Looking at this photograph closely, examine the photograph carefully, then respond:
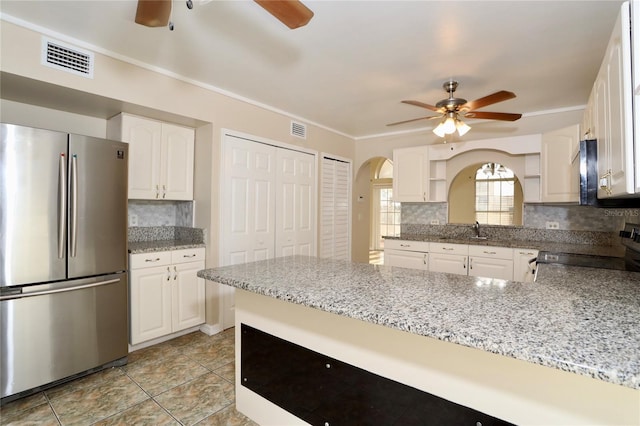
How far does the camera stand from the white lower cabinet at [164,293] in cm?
279

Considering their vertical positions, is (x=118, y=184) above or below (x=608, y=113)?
below

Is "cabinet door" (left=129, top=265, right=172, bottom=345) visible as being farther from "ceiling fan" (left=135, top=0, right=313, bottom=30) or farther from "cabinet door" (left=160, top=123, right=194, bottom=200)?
"ceiling fan" (left=135, top=0, right=313, bottom=30)

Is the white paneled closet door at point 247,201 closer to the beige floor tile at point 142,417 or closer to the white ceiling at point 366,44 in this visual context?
the white ceiling at point 366,44

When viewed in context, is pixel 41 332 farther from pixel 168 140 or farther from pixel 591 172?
pixel 591 172

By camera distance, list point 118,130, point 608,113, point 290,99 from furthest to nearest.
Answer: point 290,99
point 118,130
point 608,113

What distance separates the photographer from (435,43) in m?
2.30

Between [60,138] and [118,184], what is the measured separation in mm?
483

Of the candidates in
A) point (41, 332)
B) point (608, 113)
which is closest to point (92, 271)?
point (41, 332)

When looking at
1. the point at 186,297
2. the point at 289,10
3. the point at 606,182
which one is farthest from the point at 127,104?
the point at 606,182

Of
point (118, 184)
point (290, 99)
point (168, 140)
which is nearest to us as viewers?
point (118, 184)

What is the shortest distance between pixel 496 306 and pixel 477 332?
0.96ft

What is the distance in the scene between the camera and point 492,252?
350cm

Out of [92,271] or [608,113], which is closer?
[608,113]

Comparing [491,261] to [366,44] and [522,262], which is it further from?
[366,44]
